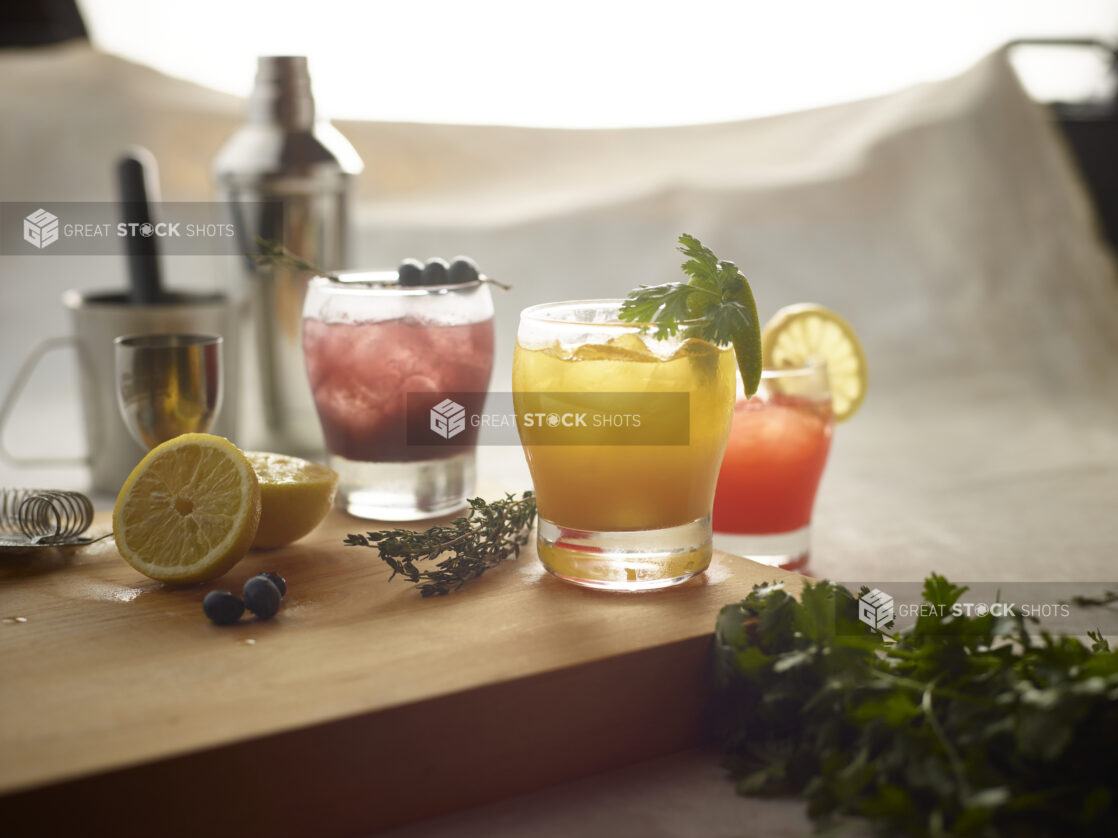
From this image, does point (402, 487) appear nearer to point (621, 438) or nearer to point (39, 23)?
point (621, 438)

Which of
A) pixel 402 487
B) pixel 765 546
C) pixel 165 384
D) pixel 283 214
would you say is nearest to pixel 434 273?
pixel 402 487

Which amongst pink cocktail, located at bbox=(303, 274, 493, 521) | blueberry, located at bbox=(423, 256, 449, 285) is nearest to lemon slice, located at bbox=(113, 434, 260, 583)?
pink cocktail, located at bbox=(303, 274, 493, 521)

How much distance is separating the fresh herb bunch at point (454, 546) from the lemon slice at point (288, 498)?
0.51 feet

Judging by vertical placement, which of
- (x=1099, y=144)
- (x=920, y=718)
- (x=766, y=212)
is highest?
(x=1099, y=144)

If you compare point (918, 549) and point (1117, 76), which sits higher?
point (1117, 76)

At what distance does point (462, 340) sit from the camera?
6.10 ft

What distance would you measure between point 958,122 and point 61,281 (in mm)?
2990

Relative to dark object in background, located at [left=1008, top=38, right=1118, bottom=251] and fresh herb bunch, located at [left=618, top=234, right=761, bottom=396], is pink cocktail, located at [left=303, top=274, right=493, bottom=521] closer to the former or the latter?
fresh herb bunch, located at [left=618, top=234, right=761, bottom=396]

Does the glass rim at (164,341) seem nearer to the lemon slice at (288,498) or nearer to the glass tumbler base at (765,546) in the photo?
the lemon slice at (288,498)

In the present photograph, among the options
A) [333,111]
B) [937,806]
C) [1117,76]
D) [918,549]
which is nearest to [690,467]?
[937,806]

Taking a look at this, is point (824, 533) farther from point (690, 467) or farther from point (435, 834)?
point (435, 834)

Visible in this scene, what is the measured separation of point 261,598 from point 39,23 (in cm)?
301

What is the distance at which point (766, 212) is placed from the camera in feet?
12.6

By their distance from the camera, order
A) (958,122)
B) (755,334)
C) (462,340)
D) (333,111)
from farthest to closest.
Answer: (958,122)
(333,111)
(462,340)
(755,334)
